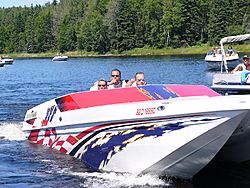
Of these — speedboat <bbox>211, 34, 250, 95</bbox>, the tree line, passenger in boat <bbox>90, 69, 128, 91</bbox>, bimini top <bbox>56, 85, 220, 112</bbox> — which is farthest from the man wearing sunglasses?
the tree line

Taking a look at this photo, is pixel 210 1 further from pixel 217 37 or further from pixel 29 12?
pixel 29 12

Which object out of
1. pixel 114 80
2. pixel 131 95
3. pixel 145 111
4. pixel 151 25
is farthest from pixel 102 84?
pixel 151 25

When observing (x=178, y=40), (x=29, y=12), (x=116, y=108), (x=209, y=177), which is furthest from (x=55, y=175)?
(x=29, y=12)

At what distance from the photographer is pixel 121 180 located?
7598mm

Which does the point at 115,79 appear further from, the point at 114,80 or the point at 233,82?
the point at 233,82

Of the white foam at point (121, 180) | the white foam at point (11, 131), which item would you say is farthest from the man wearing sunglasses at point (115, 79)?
the white foam at point (11, 131)

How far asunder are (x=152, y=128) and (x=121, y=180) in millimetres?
1176

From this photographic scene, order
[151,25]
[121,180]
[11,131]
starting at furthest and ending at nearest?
[151,25] < [11,131] < [121,180]

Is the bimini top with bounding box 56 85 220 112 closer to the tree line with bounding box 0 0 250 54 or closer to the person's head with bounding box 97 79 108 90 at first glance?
the person's head with bounding box 97 79 108 90

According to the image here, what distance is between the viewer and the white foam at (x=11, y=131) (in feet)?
37.4

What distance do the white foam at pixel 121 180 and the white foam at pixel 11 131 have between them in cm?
398

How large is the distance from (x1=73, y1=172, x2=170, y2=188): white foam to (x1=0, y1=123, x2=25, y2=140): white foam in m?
3.98

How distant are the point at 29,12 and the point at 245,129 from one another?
16593 cm

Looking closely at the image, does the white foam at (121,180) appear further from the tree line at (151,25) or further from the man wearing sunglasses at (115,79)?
the tree line at (151,25)
